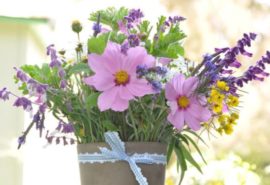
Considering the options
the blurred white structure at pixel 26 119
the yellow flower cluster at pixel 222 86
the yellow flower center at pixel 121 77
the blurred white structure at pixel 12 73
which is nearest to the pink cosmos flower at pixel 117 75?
the yellow flower center at pixel 121 77

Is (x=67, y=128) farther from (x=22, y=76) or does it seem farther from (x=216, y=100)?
(x=216, y=100)

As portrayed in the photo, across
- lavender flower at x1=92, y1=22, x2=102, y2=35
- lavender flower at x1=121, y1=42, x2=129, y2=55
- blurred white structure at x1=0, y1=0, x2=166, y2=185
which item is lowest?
blurred white structure at x1=0, y1=0, x2=166, y2=185

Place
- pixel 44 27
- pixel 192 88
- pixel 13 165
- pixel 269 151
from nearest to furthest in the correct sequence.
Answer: pixel 192 88 < pixel 13 165 < pixel 44 27 < pixel 269 151

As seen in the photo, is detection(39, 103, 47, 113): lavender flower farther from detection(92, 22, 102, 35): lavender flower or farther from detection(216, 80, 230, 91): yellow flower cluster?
detection(216, 80, 230, 91): yellow flower cluster

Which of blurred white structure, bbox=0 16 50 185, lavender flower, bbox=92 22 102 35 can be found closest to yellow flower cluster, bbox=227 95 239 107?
lavender flower, bbox=92 22 102 35

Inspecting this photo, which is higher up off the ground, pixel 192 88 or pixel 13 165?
pixel 192 88

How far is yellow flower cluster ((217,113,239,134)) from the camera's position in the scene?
876 mm

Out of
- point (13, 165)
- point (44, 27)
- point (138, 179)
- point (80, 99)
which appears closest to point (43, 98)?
point (80, 99)

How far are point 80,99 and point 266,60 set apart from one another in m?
0.25

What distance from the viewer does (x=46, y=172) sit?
185 cm

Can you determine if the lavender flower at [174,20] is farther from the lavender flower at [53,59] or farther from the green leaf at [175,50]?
the lavender flower at [53,59]

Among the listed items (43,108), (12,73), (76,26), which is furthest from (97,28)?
(12,73)

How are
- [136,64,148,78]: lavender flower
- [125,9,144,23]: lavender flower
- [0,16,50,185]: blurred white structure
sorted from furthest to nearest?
[0,16,50,185]: blurred white structure, [125,9,144,23]: lavender flower, [136,64,148,78]: lavender flower

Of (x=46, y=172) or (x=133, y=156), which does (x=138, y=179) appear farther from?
(x=46, y=172)
